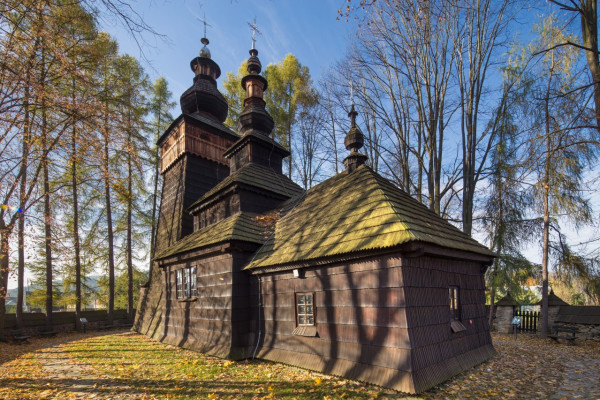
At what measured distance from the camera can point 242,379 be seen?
707cm

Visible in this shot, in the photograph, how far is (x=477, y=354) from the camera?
8367 millimetres

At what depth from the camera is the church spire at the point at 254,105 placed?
1549 cm

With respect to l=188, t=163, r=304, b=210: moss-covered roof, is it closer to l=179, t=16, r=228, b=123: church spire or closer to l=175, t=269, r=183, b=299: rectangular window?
l=175, t=269, r=183, b=299: rectangular window

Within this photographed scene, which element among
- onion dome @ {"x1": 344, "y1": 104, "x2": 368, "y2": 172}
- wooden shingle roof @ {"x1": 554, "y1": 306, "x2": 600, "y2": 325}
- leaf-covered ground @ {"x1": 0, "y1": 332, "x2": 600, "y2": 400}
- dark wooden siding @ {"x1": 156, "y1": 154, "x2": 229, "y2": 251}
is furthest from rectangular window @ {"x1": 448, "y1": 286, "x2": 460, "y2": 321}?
dark wooden siding @ {"x1": 156, "y1": 154, "x2": 229, "y2": 251}

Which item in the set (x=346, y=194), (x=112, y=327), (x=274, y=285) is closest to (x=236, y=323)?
(x=274, y=285)

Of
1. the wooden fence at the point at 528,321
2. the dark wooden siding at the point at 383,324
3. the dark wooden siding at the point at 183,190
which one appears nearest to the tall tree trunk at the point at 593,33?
the dark wooden siding at the point at 383,324

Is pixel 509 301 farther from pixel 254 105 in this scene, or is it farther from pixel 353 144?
pixel 254 105

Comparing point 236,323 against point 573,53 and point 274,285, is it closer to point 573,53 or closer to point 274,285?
point 274,285

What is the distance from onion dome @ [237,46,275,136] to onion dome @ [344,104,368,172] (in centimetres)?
569

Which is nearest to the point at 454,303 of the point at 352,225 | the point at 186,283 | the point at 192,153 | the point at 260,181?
the point at 352,225

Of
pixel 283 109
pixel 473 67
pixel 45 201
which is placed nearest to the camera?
pixel 473 67

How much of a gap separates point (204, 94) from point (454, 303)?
1689 cm

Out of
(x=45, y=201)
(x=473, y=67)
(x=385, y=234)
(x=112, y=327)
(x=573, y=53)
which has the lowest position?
(x=112, y=327)

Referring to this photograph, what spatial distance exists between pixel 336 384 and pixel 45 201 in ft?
59.2
